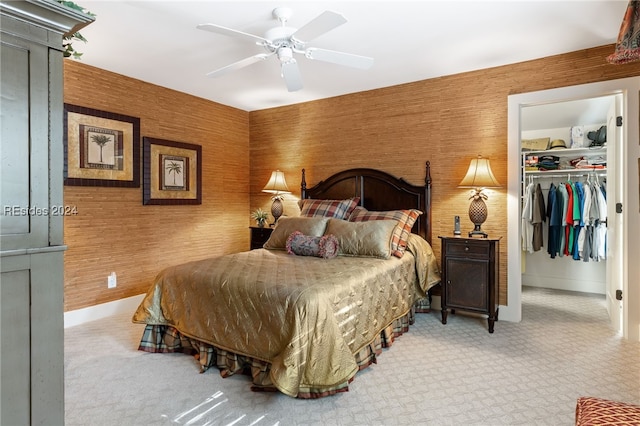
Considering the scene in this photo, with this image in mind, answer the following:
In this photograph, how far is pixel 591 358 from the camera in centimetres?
275

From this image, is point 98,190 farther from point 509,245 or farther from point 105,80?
point 509,245

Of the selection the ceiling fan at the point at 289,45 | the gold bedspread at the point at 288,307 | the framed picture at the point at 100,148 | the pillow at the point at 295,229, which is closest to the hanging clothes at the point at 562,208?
the gold bedspread at the point at 288,307

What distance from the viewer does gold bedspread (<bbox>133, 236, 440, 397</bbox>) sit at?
6.86ft

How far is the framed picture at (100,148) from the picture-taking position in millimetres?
3504

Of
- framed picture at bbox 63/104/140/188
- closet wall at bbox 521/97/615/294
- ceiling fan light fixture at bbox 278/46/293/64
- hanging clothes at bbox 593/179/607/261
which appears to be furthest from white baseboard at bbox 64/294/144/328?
hanging clothes at bbox 593/179/607/261

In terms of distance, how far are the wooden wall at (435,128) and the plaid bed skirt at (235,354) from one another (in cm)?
146

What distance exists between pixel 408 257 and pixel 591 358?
1.55m

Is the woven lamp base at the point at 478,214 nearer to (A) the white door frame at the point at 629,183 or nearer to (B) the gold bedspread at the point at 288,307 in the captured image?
(B) the gold bedspread at the point at 288,307

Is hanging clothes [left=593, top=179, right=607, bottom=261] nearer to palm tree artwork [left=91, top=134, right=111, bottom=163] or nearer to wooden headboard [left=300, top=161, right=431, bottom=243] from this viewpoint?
wooden headboard [left=300, top=161, right=431, bottom=243]

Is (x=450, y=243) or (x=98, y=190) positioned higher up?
(x=98, y=190)

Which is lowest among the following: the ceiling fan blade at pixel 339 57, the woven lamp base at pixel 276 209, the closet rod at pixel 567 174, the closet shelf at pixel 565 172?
the woven lamp base at pixel 276 209

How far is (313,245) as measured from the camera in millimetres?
3359

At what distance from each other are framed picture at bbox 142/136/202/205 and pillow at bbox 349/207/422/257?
2.12 meters

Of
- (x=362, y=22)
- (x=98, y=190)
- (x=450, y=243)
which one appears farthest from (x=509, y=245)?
(x=98, y=190)
